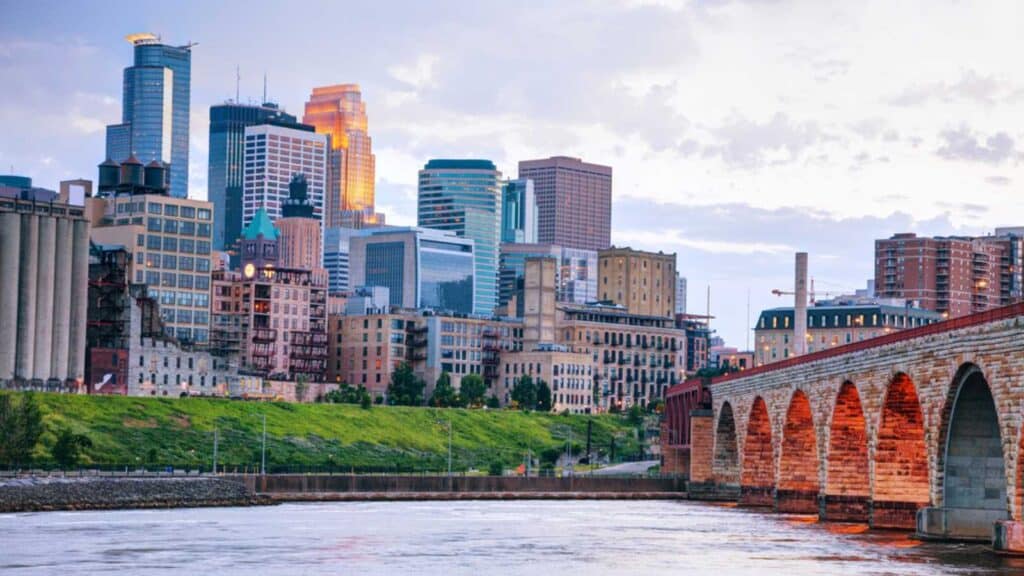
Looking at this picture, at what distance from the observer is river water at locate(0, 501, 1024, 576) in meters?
76.9

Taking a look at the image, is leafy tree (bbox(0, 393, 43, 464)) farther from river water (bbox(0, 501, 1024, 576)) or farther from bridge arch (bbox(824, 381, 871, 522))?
bridge arch (bbox(824, 381, 871, 522))

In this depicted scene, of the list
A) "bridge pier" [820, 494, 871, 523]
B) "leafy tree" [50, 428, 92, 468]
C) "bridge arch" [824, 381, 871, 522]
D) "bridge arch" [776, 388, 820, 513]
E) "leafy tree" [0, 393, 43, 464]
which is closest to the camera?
"bridge arch" [824, 381, 871, 522]

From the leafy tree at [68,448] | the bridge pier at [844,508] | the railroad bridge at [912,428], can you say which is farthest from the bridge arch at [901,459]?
the leafy tree at [68,448]

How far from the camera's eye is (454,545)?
302ft

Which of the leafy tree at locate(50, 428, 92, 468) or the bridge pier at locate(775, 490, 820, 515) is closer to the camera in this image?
the bridge pier at locate(775, 490, 820, 515)

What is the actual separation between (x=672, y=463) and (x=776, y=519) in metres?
63.5

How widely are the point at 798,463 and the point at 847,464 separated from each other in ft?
59.3

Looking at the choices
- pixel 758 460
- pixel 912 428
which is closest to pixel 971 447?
pixel 912 428

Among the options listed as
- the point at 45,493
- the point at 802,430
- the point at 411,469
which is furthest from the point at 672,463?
the point at 45,493

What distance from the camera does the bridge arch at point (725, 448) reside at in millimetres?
161250

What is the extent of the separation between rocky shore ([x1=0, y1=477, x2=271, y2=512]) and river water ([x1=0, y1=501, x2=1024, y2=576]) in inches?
138

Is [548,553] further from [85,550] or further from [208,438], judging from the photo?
[208,438]

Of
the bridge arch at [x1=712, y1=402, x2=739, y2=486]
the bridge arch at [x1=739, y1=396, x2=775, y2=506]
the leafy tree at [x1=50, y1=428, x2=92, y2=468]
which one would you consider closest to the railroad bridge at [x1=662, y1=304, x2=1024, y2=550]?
the bridge arch at [x1=739, y1=396, x2=775, y2=506]

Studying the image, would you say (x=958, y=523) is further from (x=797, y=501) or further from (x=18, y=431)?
(x=18, y=431)
